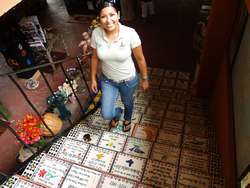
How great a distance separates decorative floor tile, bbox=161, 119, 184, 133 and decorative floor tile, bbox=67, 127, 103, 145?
2.21 feet

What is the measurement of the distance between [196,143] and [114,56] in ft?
3.77

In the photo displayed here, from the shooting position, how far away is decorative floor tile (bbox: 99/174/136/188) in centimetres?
190

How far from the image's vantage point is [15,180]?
6.49ft

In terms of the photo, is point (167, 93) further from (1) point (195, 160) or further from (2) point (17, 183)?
(2) point (17, 183)

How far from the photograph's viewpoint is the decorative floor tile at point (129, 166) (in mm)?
1983

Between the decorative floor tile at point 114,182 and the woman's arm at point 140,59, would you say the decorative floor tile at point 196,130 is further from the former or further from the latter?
the decorative floor tile at point 114,182

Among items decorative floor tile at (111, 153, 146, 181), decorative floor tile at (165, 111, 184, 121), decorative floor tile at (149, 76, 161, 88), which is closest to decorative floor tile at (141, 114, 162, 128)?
decorative floor tile at (165, 111, 184, 121)

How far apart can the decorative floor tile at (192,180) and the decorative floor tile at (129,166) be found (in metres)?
0.33

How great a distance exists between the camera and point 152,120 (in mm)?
2486

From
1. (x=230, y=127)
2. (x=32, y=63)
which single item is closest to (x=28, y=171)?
(x=230, y=127)

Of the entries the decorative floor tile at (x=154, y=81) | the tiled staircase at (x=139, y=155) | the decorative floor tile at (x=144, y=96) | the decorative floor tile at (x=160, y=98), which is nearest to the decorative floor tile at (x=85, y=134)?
the tiled staircase at (x=139, y=155)

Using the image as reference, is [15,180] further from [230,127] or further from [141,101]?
[230,127]

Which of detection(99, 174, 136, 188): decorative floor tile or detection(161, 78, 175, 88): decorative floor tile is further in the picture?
detection(161, 78, 175, 88): decorative floor tile

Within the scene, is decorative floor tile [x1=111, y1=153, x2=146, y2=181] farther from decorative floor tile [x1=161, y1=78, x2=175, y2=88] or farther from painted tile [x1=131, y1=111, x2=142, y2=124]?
decorative floor tile [x1=161, y1=78, x2=175, y2=88]
